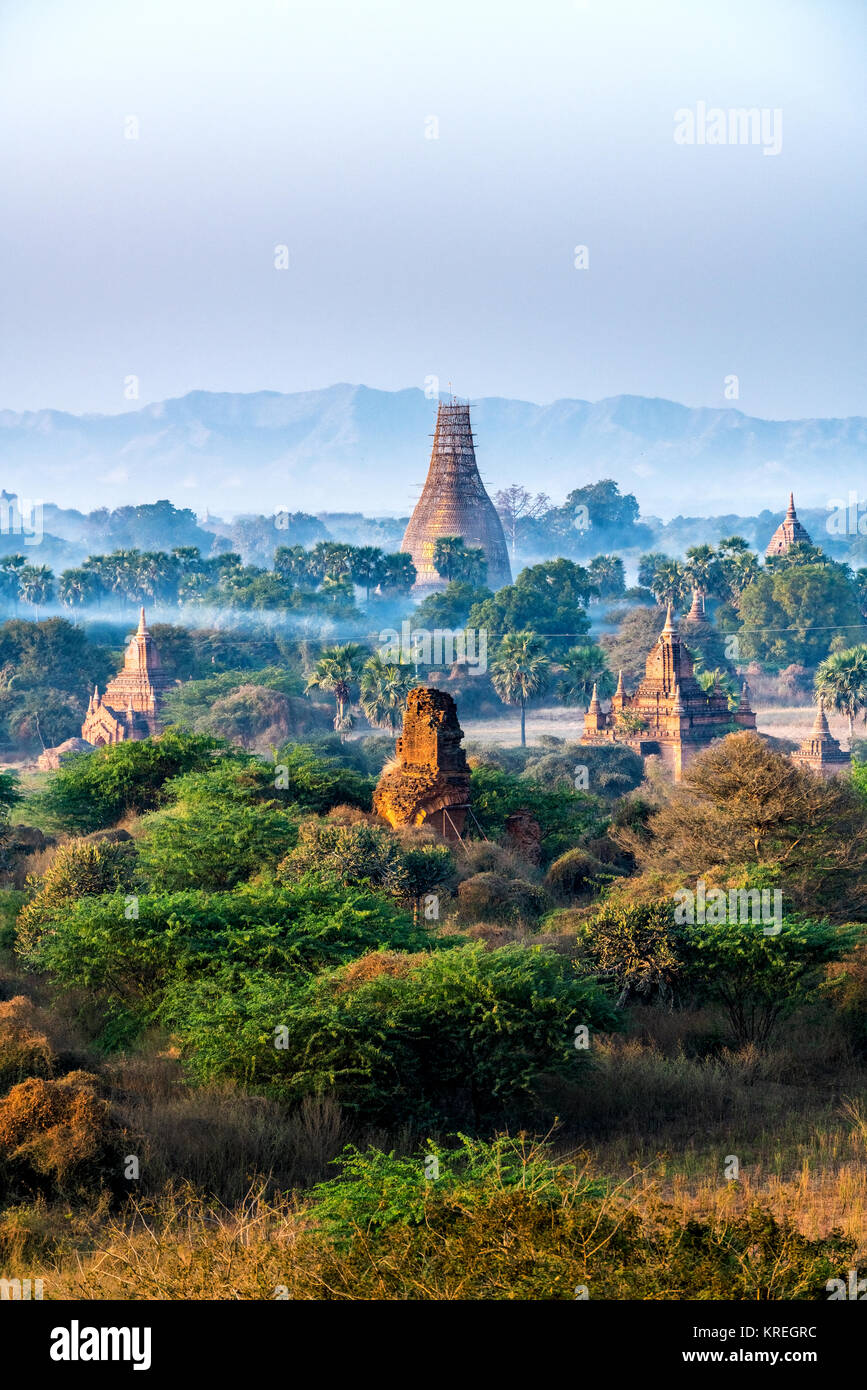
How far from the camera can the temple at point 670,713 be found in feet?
224

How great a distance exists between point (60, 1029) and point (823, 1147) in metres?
8.92

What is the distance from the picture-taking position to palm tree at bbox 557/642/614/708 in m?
81.6

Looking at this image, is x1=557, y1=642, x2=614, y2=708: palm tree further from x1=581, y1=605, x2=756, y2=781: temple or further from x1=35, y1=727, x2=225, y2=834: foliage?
x1=35, y1=727, x2=225, y2=834: foliage

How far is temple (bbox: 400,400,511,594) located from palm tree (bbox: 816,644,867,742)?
50.2 meters

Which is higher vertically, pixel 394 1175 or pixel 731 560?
pixel 731 560

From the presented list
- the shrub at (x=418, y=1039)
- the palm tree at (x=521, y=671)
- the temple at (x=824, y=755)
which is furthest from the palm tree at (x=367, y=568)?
the shrub at (x=418, y=1039)

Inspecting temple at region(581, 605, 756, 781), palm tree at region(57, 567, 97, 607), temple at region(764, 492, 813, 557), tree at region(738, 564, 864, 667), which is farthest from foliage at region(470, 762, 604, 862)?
temple at region(764, 492, 813, 557)

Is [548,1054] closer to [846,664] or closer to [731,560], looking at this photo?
[846,664]

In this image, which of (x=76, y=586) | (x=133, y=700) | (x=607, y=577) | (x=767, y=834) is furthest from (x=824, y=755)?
(x=76, y=586)

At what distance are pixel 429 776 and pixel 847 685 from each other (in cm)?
4656

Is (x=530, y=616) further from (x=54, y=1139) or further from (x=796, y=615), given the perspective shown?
(x=54, y=1139)

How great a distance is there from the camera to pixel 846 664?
253 feet

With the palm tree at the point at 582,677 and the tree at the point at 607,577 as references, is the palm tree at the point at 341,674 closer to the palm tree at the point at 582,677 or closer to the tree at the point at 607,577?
the palm tree at the point at 582,677
